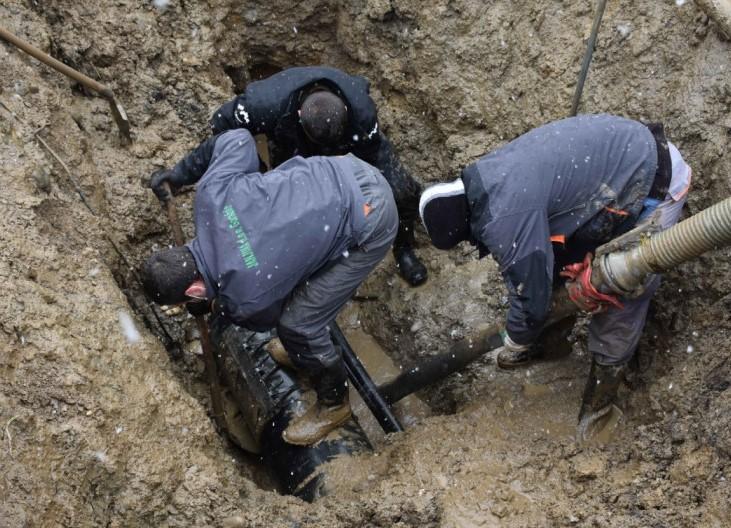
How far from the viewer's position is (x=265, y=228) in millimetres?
3072

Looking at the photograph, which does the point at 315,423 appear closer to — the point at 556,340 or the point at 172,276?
the point at 172,276

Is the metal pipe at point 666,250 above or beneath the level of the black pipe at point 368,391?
above

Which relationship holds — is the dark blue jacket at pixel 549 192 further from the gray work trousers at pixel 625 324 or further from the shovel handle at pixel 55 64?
the shovel handle at pixel 55 64

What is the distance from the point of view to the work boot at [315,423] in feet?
11.9

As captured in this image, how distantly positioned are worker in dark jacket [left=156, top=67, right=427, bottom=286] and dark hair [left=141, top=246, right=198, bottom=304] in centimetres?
109

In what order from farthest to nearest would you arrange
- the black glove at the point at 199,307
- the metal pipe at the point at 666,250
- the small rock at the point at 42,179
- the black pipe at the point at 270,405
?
1. the black pipe at the point at 270,405
2. the black glove at the point at 199,307
3. the small rock at the point at 42,179
4. the metal pipe at the point at 666,250

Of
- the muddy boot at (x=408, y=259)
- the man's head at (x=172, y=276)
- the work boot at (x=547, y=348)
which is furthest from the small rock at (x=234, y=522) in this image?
the muddy boot at (x=408, y=259)

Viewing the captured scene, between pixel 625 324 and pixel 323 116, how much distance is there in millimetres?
1769

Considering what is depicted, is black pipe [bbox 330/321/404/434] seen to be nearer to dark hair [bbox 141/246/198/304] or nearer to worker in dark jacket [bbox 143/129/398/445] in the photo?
worker in dark jacket [bbox 143/129/398/445]

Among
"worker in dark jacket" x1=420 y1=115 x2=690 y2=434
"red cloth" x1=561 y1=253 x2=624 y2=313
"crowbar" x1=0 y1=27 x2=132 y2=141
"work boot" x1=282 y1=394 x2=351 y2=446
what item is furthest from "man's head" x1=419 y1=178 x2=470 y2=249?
"crowbar" x1=0 y1=27 x2=132 y2=141

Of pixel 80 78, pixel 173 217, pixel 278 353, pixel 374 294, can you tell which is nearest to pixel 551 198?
pixel 278 353

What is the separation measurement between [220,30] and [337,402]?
251cm

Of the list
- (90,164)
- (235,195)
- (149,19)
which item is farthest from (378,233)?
(149,19)

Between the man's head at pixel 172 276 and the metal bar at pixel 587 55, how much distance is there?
234 centimetres
